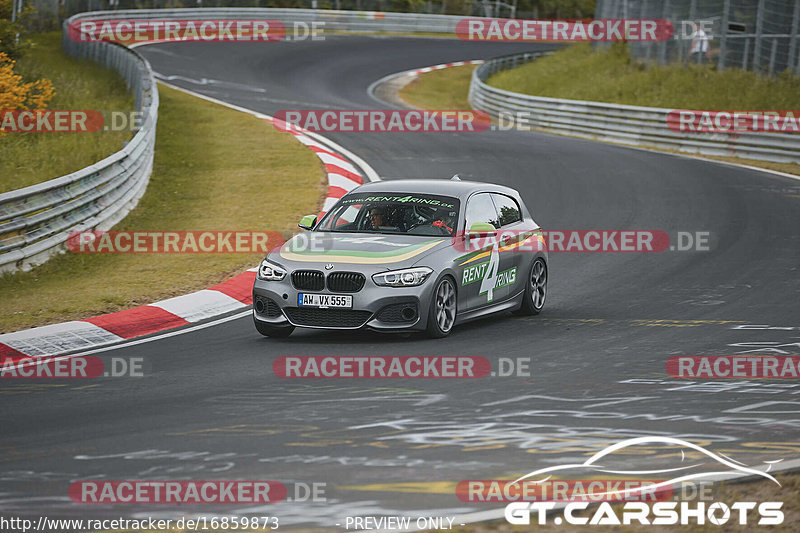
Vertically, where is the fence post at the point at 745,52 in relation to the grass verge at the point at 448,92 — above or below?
above

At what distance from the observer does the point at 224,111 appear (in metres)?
28.7

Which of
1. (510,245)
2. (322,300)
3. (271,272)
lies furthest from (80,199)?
(510,245)

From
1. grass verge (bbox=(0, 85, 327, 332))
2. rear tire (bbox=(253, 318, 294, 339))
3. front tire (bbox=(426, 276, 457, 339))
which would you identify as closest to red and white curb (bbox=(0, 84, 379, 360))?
grass verge (bbox=(0, 85, 327, 332))

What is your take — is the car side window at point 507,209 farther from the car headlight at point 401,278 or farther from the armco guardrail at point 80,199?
the armco guardrail at point 80,199

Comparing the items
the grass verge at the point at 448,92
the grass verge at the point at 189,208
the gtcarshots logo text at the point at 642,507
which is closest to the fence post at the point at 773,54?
the grass verge at the point at 448,92

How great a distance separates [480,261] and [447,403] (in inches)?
138

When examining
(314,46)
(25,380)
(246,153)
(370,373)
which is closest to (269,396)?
(370,373)

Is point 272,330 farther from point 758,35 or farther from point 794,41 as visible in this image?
point 758,35

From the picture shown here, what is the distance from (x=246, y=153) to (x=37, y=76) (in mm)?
6106

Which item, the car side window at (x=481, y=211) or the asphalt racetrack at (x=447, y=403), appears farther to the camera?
the car side window at (x=481, y=211)

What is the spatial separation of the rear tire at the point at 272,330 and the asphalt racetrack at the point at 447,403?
0.36 ft

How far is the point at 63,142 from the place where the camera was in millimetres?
19000

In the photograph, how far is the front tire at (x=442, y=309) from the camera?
10.4 m

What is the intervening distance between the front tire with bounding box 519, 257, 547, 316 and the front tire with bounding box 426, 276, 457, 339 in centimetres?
168
